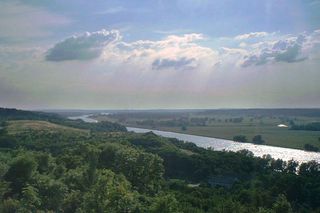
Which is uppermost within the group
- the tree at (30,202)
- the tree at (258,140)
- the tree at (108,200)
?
the tree at (108,200)

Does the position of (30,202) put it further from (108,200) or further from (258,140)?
(258,140)

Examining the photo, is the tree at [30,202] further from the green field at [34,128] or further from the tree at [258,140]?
the tree at [258,140]

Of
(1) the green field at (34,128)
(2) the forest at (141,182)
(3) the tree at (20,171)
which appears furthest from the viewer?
(1) the green field at (34,128)

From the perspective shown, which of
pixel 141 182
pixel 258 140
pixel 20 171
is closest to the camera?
pixel 20 171

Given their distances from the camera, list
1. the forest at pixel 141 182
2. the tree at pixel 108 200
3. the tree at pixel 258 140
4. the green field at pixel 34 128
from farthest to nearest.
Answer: the tree at pixel 258 140, the green field at pixel 34 128, the forest at pixel 141 182, the tree at pixel 108 200

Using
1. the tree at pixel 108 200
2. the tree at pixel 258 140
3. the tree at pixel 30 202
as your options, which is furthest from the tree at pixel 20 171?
the tree at pixel 258 140

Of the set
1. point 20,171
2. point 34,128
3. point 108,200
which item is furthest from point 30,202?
point 34,128

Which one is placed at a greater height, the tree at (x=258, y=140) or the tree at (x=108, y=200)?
the tree at (x=108, y=200)

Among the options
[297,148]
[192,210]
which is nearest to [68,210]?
[192,210]

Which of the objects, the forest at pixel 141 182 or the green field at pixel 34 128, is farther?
the green field at pixel 34 128
